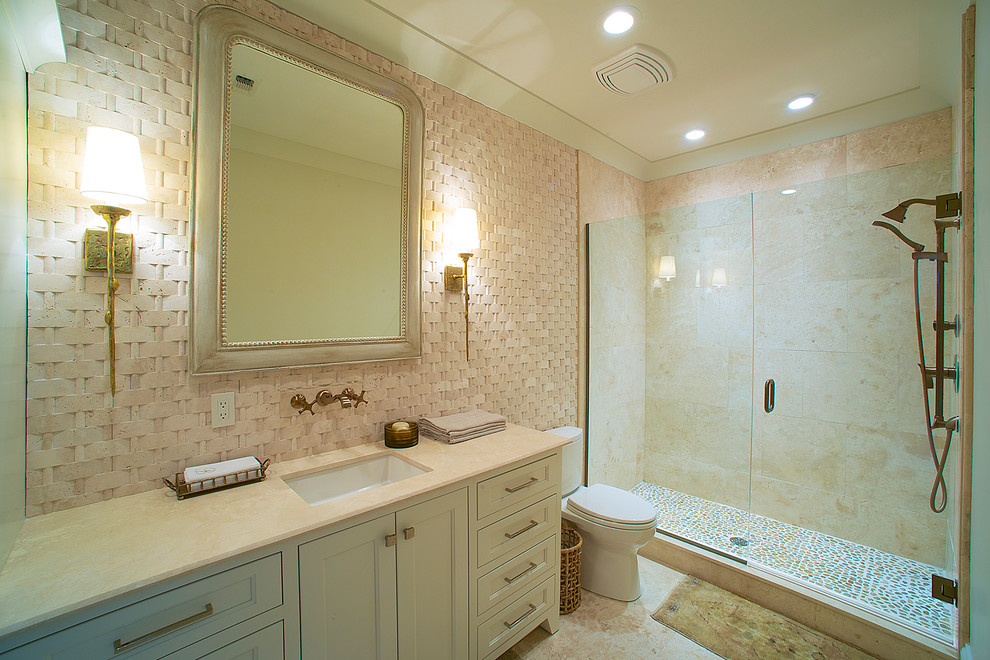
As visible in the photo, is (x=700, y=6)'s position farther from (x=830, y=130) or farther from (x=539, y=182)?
(x=830, y=130)

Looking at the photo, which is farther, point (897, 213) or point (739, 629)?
point (897, 213)

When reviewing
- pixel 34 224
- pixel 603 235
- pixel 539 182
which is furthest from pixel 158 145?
pixel 603 235

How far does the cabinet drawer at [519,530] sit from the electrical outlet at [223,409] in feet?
3.20

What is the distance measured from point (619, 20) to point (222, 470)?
2211 mm

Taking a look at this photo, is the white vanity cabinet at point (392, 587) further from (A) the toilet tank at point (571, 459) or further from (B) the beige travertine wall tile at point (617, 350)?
(B) the beige travertine wall tile at point (617, 350)

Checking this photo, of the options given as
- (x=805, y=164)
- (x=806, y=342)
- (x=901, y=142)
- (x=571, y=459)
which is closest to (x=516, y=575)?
(x=571, y=459)

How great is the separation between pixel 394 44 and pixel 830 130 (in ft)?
8.53

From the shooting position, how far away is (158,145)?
134 cm

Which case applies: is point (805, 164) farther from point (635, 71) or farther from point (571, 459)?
point (571, 459)

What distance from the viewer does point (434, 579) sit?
57.7 inches

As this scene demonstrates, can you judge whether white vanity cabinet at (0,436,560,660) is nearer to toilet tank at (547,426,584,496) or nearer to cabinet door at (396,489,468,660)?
cabinet door at (396,489,468,660)

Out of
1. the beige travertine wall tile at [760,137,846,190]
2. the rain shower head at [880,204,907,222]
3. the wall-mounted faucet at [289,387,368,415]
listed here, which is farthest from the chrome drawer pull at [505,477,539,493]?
the beige travertine wall tile at [760,137,846,190]

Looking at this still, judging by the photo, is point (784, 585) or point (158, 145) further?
point (784, 585)

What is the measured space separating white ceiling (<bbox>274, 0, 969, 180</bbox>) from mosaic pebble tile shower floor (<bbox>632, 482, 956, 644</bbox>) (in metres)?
2.45
